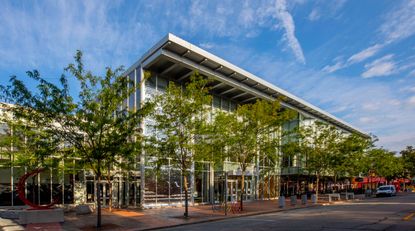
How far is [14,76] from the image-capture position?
15.8 meters

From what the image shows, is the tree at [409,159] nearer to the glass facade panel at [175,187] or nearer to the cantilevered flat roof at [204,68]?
the cantilevered flat roof at [204,68]

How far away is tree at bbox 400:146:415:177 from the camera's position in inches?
3057

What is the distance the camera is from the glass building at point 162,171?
24.2 metres

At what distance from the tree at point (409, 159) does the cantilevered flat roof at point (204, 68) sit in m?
53.0

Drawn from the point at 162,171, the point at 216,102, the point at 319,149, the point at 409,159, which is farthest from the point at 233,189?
the point at 409,159

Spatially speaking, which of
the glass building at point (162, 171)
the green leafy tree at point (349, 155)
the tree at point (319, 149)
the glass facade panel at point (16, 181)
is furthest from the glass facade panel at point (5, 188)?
the green leafy tree at point (349, 155)

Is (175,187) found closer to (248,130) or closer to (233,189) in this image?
(248,130)

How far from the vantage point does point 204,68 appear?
99.5ft

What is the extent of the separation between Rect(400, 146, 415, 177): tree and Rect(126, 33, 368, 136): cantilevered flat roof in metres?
53.0

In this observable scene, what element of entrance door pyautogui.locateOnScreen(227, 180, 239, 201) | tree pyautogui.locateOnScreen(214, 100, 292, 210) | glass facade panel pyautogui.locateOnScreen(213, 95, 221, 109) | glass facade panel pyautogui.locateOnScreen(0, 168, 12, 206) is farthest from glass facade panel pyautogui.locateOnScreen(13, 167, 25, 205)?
entrance door pyautogui.locateOnScreen(227, 180, 239, 201)

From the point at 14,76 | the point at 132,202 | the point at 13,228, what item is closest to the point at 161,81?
the point at 132,202

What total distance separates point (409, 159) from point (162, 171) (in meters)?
71.7

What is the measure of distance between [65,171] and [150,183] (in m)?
6.74

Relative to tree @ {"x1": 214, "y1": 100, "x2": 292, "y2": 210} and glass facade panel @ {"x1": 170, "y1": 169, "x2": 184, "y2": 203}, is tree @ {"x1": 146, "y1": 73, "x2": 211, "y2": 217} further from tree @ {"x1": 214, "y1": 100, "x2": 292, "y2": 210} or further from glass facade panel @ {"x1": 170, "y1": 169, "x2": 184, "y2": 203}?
glass facade panel @ {"x1": 170, "y1": 169, "x2": 184, "y2": 203}
